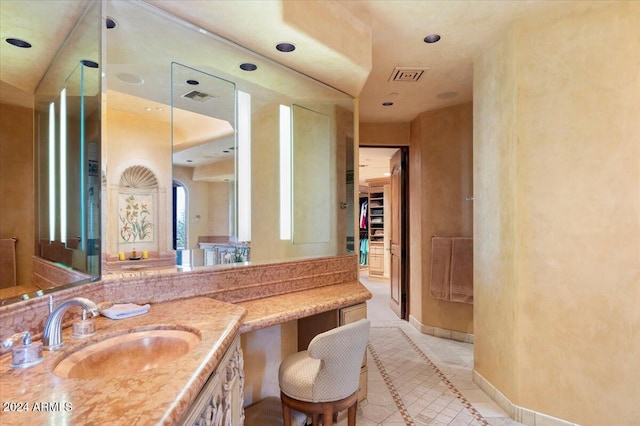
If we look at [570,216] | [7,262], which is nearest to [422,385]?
[570,216]

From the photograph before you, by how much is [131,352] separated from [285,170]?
1736 mm

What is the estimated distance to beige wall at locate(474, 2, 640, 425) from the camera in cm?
197

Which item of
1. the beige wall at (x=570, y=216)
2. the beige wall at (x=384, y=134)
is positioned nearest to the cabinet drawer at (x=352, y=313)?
the beige wall at (x=570, y=216)

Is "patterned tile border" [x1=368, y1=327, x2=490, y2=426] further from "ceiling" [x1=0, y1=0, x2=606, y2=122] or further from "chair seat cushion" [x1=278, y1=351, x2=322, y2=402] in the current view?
"ceiling" [x1=0, y1=0, x2=606, y2=122]

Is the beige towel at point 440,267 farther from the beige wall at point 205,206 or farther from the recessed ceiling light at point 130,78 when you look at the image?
the recessed ceiling light at point 130,78

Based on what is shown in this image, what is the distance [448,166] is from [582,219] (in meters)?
2.02

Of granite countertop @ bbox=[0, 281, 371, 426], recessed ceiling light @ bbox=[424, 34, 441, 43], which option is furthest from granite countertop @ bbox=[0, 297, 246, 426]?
recessed ceiling light @ bbox=[424, 34, 441, 43]

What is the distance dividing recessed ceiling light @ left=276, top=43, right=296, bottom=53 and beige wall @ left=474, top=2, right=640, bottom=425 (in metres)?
1.45

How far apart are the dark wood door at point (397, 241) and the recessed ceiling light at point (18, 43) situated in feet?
13.2

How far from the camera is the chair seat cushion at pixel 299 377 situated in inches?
69.8

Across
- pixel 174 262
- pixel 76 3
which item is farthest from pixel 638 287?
pixel 76 3

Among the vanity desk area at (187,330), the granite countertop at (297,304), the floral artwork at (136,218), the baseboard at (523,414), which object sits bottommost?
the baseboard at (523,414)

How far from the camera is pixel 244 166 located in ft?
8.16

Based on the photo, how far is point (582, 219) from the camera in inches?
81.9
